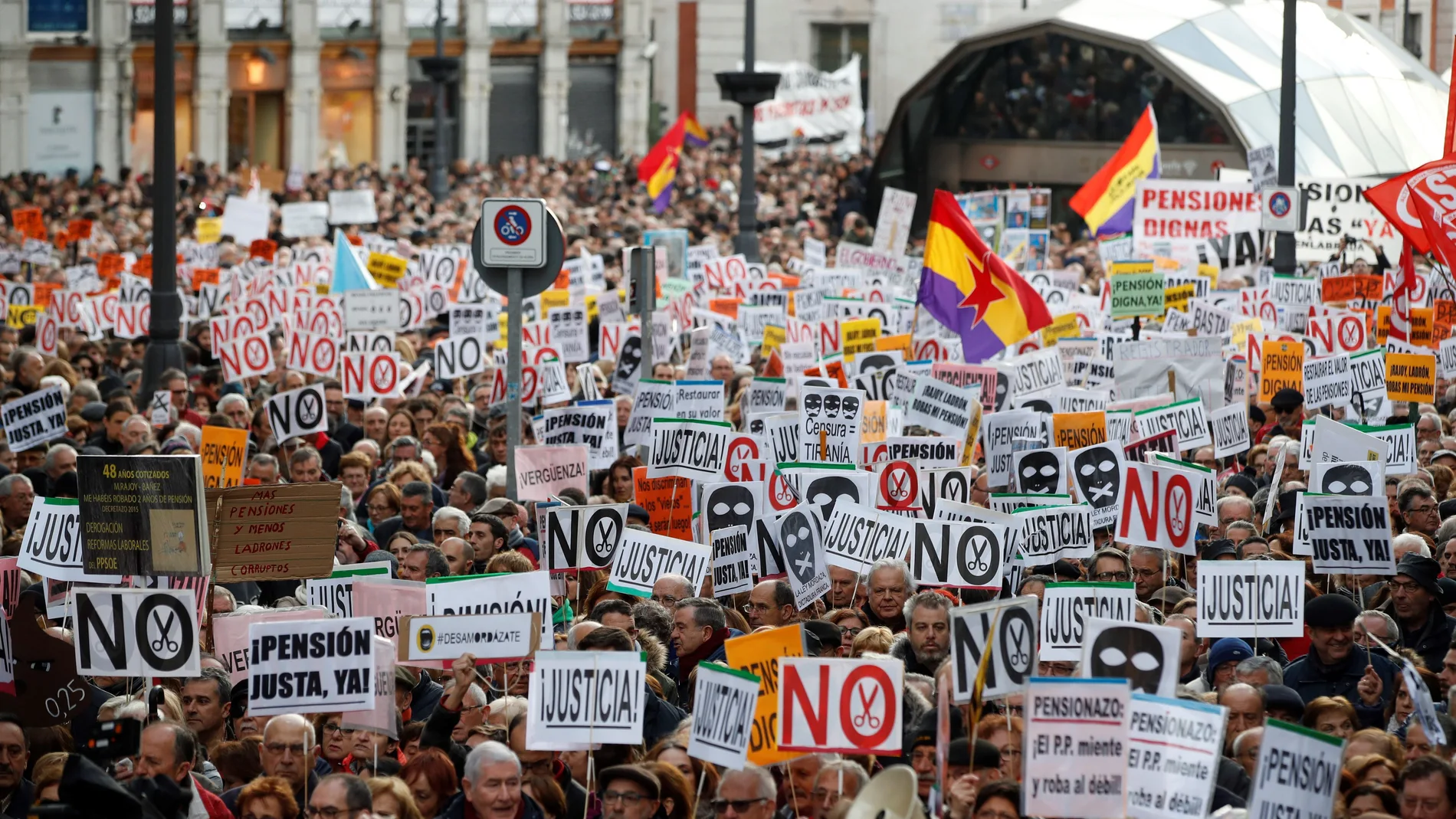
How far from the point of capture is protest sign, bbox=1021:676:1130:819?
682 cm

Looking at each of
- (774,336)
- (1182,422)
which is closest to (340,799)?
(1182,422)

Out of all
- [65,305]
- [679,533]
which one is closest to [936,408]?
[679,533]

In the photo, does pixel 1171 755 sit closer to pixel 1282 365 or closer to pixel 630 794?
pixel 630 794

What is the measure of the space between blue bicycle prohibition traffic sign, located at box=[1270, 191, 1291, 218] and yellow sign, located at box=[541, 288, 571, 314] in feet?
21.2

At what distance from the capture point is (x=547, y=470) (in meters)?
12.5

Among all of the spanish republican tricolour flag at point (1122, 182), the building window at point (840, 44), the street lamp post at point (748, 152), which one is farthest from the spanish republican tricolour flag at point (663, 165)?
the building window at point (840, 44)

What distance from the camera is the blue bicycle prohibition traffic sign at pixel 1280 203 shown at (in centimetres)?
1980

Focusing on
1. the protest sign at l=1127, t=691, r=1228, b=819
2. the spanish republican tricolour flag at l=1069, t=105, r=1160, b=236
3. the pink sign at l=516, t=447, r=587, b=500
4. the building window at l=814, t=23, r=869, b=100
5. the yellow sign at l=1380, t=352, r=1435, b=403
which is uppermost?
the building window at l=814, t=23, r=869, b=100

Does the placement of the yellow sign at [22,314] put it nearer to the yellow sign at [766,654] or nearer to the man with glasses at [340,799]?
the yellow sign at [766,654]

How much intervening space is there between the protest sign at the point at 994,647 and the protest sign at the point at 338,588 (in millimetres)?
3121

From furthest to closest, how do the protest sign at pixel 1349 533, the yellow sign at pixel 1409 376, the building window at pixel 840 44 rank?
1. the building window at pixel 840 44
2. the yellow sign at pixel 1409 376
3. the protest sign at pixel 1349 533

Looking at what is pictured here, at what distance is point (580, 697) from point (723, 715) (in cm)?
59

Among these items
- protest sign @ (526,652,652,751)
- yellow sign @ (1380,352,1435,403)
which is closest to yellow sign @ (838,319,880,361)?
yellow sign @ (1380,352,1435,403)

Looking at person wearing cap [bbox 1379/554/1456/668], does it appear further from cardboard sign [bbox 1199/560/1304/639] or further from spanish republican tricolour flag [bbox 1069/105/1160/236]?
spanish republican tricolour flag [bbox 1069/105/1160/236]
